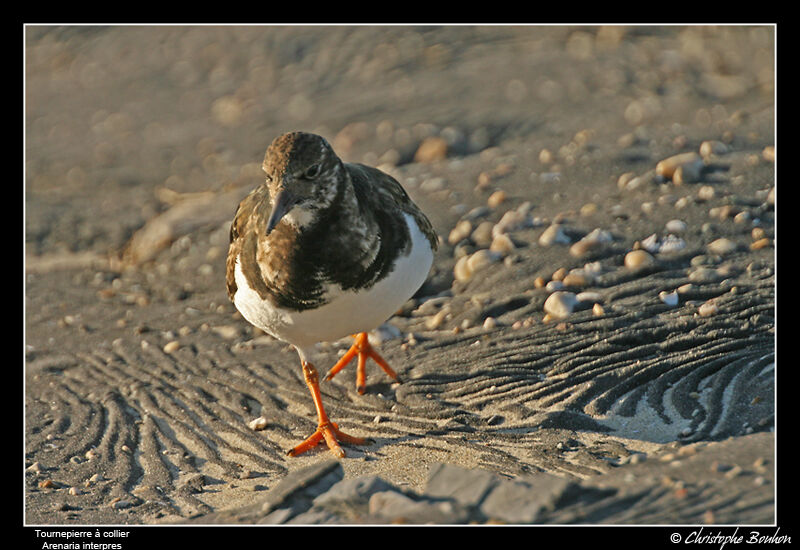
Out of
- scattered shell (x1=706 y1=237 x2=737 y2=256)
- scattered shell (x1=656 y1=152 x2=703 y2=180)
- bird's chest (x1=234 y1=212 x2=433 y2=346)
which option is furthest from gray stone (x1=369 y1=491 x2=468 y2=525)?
scattered shell (x1=656 y1=152 x2=703 y2=180)

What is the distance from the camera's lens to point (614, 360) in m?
5.48

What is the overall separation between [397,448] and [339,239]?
133 cm

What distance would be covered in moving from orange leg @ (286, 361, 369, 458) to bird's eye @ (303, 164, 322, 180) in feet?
4.92

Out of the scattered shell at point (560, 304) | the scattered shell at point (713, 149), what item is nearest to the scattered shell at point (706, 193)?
the scattered shell at point (713, 149)

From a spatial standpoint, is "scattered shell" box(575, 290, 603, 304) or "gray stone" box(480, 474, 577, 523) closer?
"gray stone" box(480, 474, 577, 523)

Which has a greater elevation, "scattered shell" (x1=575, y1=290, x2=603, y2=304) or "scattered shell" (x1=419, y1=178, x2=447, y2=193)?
"scattered shell" (x1=419, y1=178, x2=447, y2=193)

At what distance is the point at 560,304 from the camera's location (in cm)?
603

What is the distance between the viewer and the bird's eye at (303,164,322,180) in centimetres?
458

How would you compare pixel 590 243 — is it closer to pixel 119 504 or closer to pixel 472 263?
pixel 472 263

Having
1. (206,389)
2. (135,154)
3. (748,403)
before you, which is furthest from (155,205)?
(748,403)

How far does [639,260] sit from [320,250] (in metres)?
2.59

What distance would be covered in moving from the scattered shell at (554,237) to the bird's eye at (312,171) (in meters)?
2.65

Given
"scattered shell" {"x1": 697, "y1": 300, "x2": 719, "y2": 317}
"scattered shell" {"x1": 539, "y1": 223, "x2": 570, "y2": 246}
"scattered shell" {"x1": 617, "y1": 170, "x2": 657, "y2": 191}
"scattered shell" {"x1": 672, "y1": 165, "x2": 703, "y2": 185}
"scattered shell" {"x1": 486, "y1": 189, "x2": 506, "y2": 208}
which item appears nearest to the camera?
"scattered shell" {"x1": 697, "y1": 300, "x2": 719, "y2": 317}

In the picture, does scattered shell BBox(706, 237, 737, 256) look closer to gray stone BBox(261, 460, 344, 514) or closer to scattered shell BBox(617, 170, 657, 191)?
scattered shell BBox(617, 170, 657, 191)
